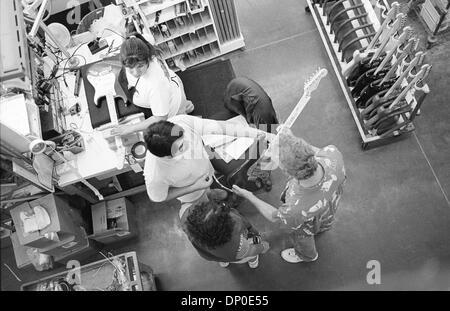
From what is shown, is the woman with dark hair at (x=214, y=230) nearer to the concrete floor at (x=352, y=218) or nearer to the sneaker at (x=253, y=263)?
the sneaker at (x=253, y=263)

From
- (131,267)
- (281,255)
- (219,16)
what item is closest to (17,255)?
(131,267)

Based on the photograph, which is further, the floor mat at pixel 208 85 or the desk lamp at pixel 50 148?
the floor mat at pixel 208 85

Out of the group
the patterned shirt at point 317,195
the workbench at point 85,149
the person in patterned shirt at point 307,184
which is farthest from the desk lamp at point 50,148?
the patterned shirt at point 317,195

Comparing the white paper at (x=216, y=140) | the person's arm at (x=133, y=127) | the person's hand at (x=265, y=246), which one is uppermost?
the person's arm at (x=133, y=127)

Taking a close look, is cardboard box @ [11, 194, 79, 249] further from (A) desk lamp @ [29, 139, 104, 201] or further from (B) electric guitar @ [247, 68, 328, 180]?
(B) electric guitar @ [247, 68, 328, 180]

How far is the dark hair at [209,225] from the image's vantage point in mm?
2553

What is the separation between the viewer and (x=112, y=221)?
12.8 ft

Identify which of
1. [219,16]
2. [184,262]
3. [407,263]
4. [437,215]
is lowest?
[407,263]

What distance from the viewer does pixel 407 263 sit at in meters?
3.59

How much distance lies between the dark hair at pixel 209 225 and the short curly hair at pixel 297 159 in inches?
18.3

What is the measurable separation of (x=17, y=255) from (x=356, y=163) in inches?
121

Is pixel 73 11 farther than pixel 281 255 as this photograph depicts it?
Yes

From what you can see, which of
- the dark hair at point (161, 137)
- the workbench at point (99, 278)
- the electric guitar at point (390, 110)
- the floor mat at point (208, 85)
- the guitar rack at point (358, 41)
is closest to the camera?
the dark hair at point (161, 137)
